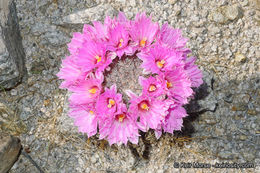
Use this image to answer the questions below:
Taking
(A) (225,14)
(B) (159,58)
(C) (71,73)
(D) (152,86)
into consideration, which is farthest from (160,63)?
(A) (225,14)

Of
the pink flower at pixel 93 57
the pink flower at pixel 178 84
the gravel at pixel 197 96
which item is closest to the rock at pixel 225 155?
the gravel at pixel 197 96

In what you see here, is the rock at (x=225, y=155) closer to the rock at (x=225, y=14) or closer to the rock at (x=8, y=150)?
the rock at (x=225, y=14)

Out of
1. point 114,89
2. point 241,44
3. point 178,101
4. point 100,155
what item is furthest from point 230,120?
point 114,89

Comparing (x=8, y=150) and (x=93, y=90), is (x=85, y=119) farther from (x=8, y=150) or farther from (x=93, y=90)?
(x=8, y=150)

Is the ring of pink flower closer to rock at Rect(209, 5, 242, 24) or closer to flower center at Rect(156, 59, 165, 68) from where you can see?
flower center at Rect(156, 59, 165, 68)

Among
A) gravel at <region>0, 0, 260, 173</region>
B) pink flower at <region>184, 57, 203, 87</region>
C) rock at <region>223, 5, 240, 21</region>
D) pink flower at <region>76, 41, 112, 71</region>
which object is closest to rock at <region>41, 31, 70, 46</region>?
gravel at <region>0, 0, 260, 173</region>

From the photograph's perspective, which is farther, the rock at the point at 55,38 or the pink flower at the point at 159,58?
the rock at the point at 55,38
